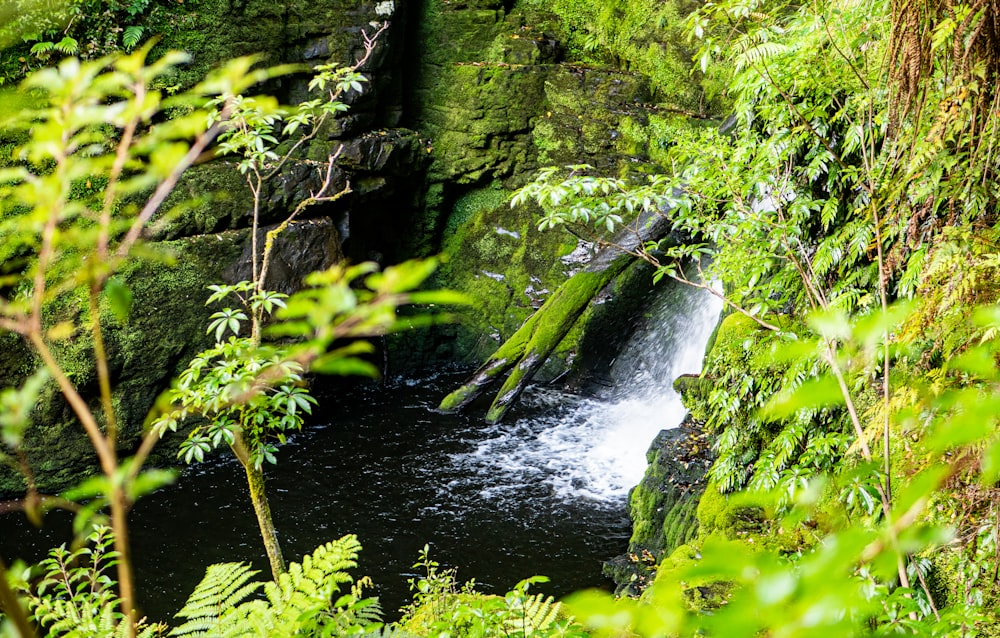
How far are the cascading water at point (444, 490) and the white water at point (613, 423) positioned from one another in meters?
0.02

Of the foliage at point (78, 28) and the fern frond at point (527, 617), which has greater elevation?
the foliage at point (78, 28)

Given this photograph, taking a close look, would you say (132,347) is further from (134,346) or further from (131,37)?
(131,37)

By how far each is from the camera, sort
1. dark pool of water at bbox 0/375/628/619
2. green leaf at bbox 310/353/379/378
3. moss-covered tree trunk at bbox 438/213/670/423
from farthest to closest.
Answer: moss-covered tree trunk at bbox 438/213/670/423 → dark pool of water at bbox 0/375/628/619 → green leaf at bbox 310/353/379/378

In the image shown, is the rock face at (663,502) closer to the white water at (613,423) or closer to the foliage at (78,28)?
the white water at (613,423)

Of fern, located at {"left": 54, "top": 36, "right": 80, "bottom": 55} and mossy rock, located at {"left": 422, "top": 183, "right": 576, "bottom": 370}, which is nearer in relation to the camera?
fern, located at {"left": 54, "top": 36, "right": 80, "bottom": 55}

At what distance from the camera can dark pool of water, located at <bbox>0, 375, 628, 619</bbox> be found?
615 cm

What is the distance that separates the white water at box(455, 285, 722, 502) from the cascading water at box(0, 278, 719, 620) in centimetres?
2

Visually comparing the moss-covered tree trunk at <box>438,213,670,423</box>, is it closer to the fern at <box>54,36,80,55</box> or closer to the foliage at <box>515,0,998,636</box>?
the foliage at <box>515,0,998,636</box>

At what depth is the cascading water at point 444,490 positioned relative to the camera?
20.6 ft

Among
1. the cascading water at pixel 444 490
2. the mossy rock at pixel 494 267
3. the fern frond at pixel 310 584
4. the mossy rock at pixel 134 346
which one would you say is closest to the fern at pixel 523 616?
the fern frond at pixel 310 584

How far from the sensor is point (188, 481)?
7867 millimetres

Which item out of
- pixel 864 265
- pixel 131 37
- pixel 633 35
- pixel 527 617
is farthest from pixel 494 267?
pixel 527 617

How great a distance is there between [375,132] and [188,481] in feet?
17.8

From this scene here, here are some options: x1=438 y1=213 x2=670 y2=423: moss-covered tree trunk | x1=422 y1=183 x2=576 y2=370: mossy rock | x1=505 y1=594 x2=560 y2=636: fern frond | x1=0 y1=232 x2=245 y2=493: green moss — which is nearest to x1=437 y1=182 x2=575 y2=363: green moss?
x1=422 y1=183 x2=576 y2=370: mossy rock
